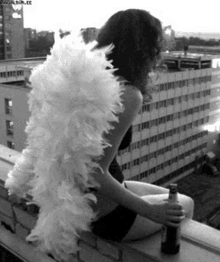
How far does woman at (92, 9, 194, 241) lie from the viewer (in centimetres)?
94

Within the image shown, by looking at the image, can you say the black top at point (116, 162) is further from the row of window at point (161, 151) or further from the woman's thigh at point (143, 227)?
the row of window at point (161, 151)

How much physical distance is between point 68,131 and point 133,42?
0.27 meters

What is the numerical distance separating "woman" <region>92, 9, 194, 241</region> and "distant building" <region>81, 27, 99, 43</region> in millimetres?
37

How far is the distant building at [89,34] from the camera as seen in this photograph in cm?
104

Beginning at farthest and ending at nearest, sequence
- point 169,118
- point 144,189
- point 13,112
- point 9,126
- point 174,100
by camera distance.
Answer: point 169,118 → point 174,100 → point 9,126 → point 13,112 → point 144,189

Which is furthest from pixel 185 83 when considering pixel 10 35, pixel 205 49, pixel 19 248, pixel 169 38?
pixel 169 38

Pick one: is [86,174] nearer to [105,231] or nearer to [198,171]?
[105,231]

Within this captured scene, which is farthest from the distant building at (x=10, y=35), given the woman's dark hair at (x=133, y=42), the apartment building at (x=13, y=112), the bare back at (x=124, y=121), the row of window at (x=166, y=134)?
the bare back at (x=124, y=121)

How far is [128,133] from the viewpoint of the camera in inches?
39.2

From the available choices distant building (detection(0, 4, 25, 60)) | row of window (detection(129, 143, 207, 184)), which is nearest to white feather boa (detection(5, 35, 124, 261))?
row of window (detection(129, 143, 207, 184))

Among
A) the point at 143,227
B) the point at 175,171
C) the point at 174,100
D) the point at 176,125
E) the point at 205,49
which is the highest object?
the point at 143,227

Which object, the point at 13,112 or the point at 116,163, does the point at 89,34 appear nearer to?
the point at 116,163

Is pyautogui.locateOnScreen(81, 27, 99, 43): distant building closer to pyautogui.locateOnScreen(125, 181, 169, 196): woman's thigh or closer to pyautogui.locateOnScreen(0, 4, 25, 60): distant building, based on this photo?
pyautogui.locateOnScreen(125, 181, 169, 196): woman's thigh

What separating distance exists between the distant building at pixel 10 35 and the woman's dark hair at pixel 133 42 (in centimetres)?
1764
